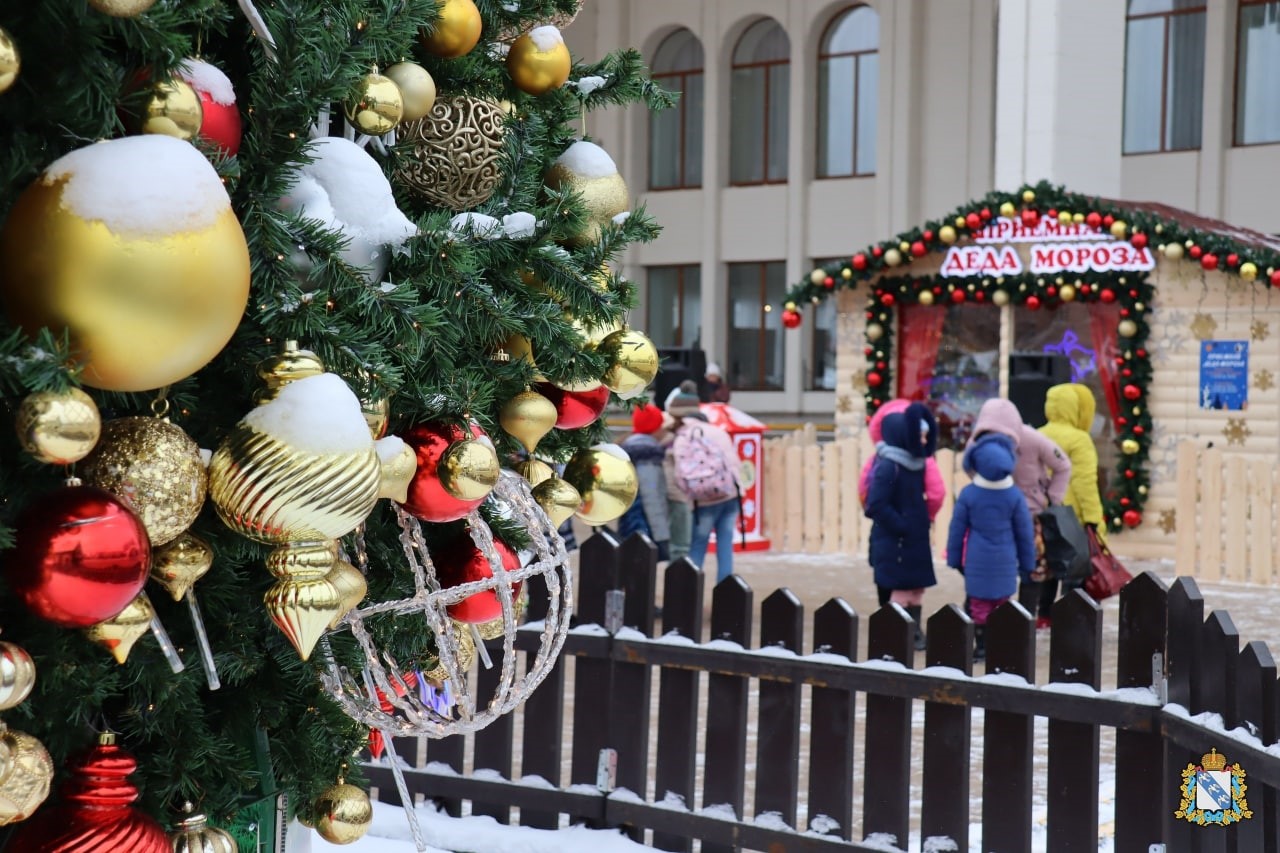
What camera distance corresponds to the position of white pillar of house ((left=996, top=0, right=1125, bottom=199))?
1467 cm

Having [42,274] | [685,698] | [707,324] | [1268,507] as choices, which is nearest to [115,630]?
[42,274]

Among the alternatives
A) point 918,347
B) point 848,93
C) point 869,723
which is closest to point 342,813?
point 869,723

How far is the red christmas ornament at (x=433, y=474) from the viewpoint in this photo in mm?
1654

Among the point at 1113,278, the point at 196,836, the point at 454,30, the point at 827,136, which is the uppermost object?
the point at 827,136

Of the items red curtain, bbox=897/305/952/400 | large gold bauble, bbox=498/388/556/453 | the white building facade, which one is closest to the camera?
large gold bauble, bbox=498/388/556/453

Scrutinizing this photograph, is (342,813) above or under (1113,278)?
under

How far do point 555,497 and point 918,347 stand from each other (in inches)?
503

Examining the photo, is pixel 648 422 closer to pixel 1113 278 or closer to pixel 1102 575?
pixel 1102 575

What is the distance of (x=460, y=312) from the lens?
1.62 metres

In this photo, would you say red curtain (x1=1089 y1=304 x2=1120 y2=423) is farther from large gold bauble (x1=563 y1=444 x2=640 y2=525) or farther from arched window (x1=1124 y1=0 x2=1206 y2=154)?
large gold bauble (x1=563 y1=444 x2=640 y2=525)

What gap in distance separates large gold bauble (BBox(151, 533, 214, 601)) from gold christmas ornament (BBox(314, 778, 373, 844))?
2.17ft

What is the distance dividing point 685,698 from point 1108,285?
9.63 metres

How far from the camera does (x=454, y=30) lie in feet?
5.74

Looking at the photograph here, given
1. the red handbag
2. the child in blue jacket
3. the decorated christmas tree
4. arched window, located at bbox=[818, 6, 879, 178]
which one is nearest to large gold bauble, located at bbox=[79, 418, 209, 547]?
the decorated christmas tree
